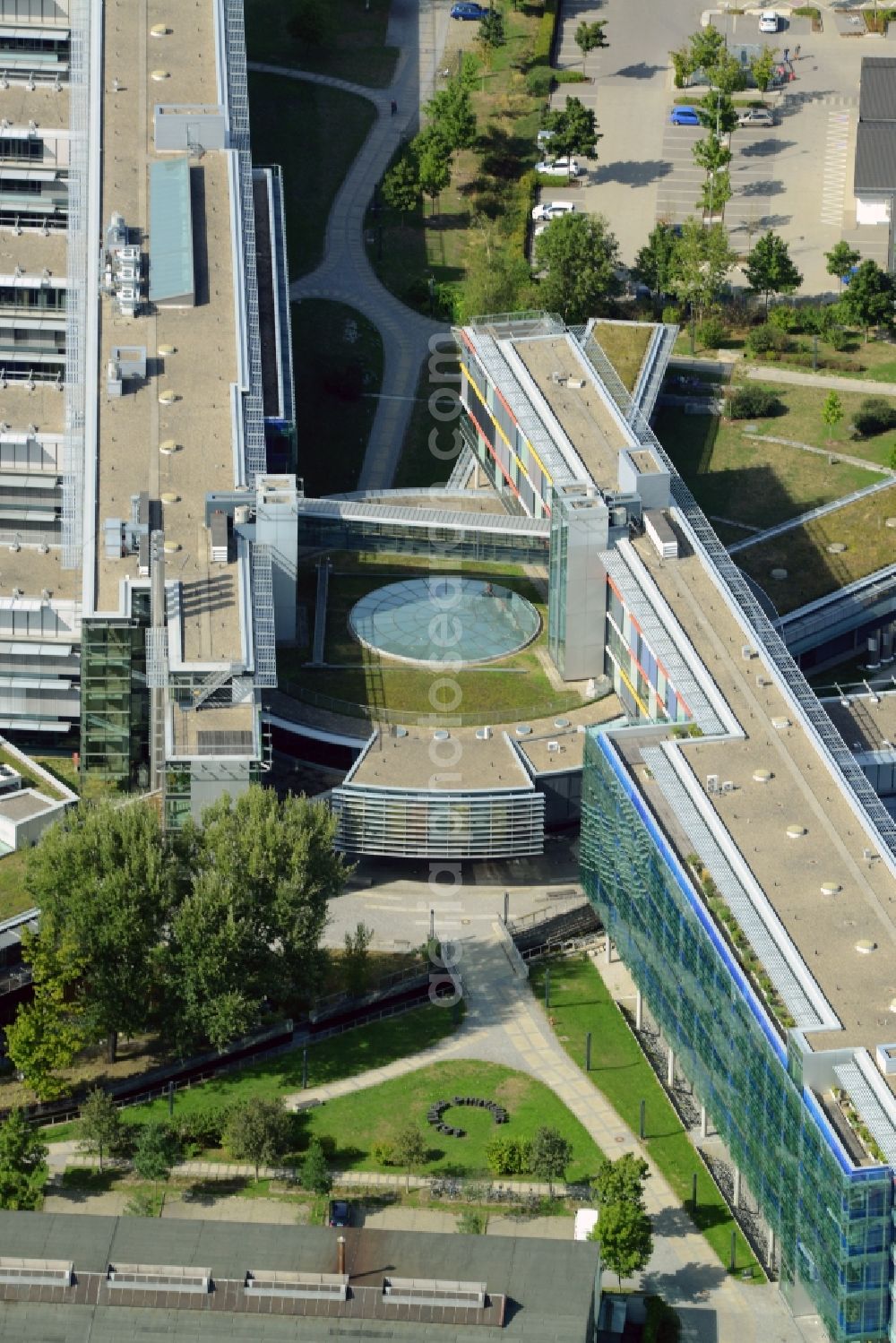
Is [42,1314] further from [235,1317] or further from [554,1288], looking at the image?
[554,1288]

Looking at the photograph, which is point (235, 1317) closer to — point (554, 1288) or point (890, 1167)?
point (554, 1288)

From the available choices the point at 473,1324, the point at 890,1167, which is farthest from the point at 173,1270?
the point at 890,1167

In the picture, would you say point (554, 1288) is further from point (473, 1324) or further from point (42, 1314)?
point (42, 1314)

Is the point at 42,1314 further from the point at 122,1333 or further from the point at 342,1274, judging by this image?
the point at 342,1274

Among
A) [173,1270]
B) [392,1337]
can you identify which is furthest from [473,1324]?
[173,1270]

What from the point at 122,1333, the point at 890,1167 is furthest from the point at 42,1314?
the point at 890,1167

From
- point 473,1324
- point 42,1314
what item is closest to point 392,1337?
point 473,1324
